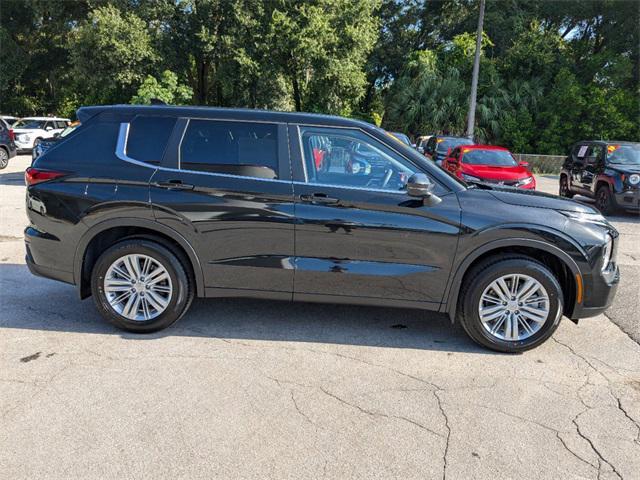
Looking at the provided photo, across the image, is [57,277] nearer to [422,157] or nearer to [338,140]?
[338,140]

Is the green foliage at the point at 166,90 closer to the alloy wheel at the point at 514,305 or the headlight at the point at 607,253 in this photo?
the alloy wheel at the point at 514,305

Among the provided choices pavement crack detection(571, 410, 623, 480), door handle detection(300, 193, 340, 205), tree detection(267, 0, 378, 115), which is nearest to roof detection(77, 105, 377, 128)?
door handle detection(300, 193, 340, 205)

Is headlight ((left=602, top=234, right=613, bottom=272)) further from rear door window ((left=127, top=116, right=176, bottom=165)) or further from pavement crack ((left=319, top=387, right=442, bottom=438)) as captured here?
rear door window ((left=127, top=116, right=176, bottom=165))

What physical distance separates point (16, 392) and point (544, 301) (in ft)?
12.6

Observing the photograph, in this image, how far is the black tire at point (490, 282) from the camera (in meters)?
4.05

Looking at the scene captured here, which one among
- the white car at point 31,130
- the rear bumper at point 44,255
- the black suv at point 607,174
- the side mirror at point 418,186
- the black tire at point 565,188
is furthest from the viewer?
the white car at point 31,130

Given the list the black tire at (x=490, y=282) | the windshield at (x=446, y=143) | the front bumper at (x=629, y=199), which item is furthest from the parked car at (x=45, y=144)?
the windshield at (x=446, y=143)

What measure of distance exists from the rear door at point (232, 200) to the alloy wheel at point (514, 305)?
1.60 metres

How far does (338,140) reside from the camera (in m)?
4.23

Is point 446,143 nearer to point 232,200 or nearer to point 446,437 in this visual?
point 232,200

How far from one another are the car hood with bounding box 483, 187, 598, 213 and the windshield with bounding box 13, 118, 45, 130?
25738mm

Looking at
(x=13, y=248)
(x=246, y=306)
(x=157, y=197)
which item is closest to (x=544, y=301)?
(x=246, y=306)

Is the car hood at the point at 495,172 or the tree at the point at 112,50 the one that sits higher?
the tree at the point at 112,50

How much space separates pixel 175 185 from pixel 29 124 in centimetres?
2487
